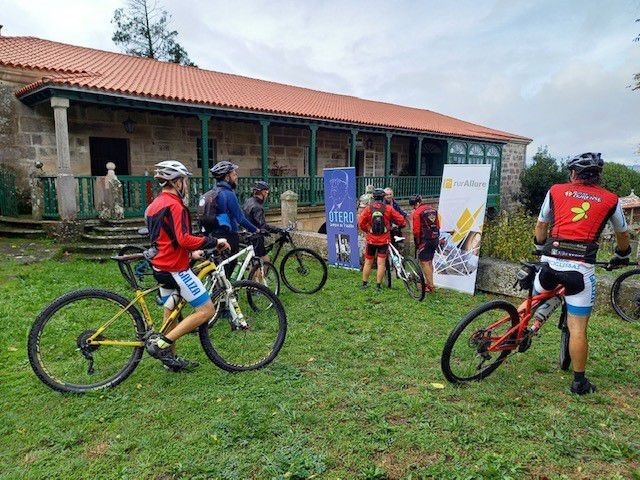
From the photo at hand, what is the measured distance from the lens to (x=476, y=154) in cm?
2202

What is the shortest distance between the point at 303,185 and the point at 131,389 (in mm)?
10966

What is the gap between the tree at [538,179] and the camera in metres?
23.6

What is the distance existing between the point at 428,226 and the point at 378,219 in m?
0.80

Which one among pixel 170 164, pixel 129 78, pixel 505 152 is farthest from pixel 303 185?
pixel 505 152

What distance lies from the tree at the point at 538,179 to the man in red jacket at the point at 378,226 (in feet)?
65.8

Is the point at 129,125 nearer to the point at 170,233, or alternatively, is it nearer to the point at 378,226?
the point at 378,226

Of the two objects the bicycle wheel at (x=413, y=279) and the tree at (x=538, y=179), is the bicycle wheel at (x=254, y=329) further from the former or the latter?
the tree at (x=538, y=179)

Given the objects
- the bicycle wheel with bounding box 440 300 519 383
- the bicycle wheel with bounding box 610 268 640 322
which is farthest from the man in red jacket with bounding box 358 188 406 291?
the bicycle wheel with bounding box 440 300 519 383

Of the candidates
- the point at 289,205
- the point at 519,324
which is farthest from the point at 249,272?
the point at 289,205

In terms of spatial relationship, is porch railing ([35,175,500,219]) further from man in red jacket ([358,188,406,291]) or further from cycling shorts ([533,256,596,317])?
cycling shorts ([533,256,596,317])

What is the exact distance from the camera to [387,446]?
104 inches

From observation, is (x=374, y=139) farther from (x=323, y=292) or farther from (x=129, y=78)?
(x=323, y=292)

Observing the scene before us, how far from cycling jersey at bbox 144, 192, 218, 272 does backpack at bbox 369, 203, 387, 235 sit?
3386mm

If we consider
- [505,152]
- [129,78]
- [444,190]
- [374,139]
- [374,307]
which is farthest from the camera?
[505,152]
